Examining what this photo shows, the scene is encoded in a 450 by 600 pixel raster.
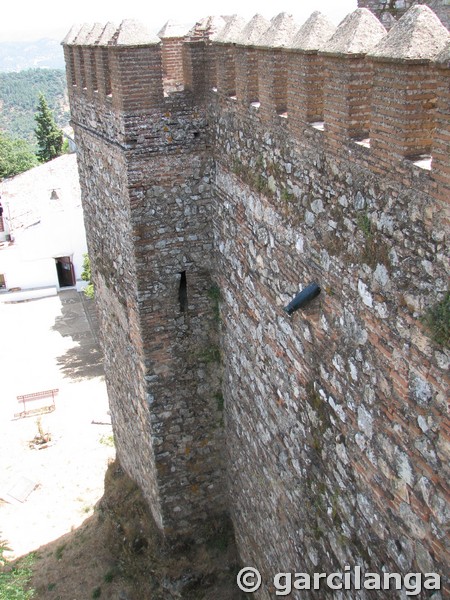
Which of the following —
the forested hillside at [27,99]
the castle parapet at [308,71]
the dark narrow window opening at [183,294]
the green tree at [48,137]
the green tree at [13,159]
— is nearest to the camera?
the castle parapet at [308,71]

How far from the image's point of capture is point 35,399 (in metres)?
18.3

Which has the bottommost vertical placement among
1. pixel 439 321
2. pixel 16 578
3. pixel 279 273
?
pixel 16 578

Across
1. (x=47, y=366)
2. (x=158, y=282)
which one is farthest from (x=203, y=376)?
(x=47, y=366)

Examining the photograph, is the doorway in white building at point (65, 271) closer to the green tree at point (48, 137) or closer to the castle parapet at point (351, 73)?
the green tree at point (48, 137)

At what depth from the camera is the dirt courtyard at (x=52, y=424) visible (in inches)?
494

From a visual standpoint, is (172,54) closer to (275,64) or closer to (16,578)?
(275,64)

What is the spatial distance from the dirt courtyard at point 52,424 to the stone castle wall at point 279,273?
3904 mm

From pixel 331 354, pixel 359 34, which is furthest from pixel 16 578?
pixel 359 34

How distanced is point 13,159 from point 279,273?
1831 inches

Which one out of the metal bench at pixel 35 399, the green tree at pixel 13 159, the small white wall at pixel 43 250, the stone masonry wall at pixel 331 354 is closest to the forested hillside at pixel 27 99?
the green tree at pixel 13 159

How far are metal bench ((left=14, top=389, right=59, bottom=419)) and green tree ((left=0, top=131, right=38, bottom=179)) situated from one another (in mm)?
32615

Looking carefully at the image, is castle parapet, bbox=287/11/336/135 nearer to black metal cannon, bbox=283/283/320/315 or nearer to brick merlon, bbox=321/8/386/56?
brick merlon, bbox=321/8/386/56

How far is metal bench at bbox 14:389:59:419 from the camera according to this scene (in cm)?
1777

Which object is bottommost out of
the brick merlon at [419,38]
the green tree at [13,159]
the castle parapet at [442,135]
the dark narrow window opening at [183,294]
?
the green tree at [13,159]
